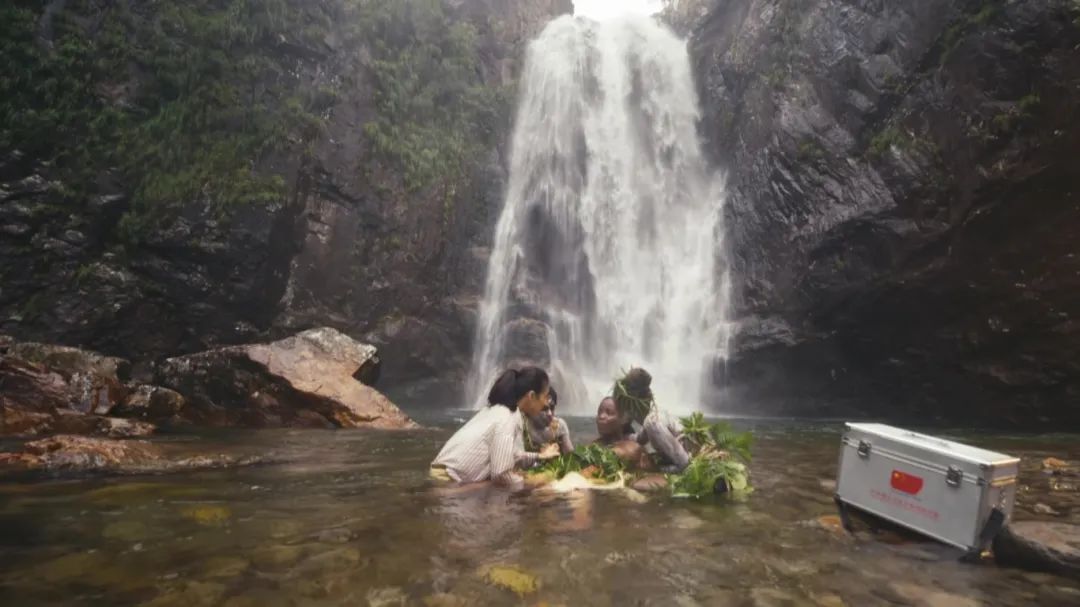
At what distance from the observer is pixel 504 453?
5.24 metres

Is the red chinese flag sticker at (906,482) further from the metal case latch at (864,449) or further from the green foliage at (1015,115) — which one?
the green foliage at (1015,115)

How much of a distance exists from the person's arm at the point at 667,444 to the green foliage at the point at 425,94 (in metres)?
16.4

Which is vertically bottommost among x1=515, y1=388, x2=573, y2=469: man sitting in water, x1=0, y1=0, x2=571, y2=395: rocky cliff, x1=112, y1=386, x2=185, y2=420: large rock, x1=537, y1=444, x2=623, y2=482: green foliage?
x1=112, y1=386, x2=185, y2=420: large rock

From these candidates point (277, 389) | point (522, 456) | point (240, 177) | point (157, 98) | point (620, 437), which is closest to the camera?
point (522, 456)

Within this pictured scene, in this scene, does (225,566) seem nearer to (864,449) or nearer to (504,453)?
(504,453)

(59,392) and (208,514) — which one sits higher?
(208,514)

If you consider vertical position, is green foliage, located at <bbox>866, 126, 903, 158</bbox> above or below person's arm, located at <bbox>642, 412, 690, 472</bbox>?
above

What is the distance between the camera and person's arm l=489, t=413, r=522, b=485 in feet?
17.2

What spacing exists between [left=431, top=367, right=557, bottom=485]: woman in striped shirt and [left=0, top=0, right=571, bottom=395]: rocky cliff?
13781 millimetres

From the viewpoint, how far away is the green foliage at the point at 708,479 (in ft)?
17.0

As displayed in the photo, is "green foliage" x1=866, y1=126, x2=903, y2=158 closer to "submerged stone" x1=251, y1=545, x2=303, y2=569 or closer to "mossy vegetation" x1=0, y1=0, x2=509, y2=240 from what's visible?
"mossy vegetation" x1=0, y1=0, x2=509, y2=240

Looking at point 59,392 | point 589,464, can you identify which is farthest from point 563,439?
point 59,392

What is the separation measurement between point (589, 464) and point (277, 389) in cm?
788

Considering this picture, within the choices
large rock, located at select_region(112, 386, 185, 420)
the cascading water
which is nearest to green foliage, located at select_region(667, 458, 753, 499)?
large rock, located at select_region(112, 386, 185, 420)
